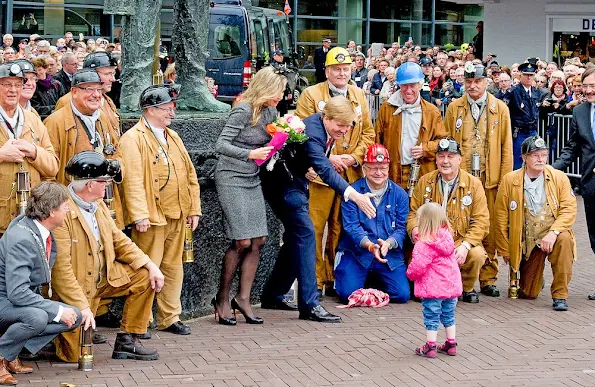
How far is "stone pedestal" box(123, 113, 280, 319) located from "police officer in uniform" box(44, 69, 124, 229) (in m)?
0.82

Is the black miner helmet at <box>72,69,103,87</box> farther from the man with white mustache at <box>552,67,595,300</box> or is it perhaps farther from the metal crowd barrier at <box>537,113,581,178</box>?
the metal crowd barrier at <box>537,113,581,178</box>

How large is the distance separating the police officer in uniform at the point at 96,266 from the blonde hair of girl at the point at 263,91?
1.39 metres

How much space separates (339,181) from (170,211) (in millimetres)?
1326

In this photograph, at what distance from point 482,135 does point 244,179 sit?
9.00 feet

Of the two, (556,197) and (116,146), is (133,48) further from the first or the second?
(556,197)

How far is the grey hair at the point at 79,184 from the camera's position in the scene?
24.0ft

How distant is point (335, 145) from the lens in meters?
9.87

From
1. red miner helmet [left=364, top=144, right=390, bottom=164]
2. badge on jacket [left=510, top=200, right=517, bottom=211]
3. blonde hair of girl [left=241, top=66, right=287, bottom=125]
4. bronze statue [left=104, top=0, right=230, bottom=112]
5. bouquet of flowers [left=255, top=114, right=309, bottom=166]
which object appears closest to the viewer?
Result: bouquet of flowers [left=255, top=114, right=309, bottom=166]

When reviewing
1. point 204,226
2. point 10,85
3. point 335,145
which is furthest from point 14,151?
point 335,145

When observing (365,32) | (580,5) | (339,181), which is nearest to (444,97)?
(580,5)

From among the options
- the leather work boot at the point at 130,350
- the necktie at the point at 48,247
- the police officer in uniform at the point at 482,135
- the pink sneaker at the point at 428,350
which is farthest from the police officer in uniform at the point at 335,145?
the necktie at the point at 48,247

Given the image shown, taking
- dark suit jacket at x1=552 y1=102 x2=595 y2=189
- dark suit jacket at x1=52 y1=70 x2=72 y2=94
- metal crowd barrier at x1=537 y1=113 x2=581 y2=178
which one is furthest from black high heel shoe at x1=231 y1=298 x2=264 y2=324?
metal crowd barrier at x1=537 y1=113 x2=581 y2=178

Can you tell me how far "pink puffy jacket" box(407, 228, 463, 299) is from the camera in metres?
7.86

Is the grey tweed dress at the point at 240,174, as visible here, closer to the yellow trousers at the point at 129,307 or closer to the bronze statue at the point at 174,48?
the bronze statue at the point at 174,48
